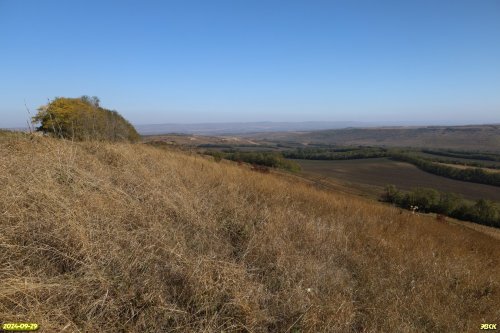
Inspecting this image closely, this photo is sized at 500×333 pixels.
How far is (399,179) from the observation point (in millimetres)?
60812

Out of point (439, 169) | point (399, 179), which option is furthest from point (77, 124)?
point (439, 169)

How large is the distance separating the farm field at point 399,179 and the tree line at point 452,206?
10.7 meters

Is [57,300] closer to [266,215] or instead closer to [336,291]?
[336,291]

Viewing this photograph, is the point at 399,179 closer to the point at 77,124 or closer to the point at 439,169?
the point at 439,169

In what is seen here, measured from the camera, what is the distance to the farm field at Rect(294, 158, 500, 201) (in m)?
51.3

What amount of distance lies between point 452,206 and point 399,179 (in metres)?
28.8

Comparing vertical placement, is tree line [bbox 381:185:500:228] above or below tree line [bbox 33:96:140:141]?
below

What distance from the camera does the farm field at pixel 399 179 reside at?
5134cm

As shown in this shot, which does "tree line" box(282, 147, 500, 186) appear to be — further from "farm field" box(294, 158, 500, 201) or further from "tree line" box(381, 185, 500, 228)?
"tree line" box(381, 185, 500, 228)

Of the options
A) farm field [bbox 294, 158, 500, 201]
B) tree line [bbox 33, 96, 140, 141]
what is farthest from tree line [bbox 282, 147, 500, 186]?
tree line [bbox 33, 96, 140, 141]

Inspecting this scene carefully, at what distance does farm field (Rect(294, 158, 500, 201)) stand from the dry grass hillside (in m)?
42.4

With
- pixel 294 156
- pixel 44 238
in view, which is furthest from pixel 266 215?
pixel 294 156

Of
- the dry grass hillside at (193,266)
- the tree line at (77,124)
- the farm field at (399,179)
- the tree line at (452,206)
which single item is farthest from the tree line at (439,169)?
the tree line at (77,124)

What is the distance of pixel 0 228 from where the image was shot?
3.12 m
